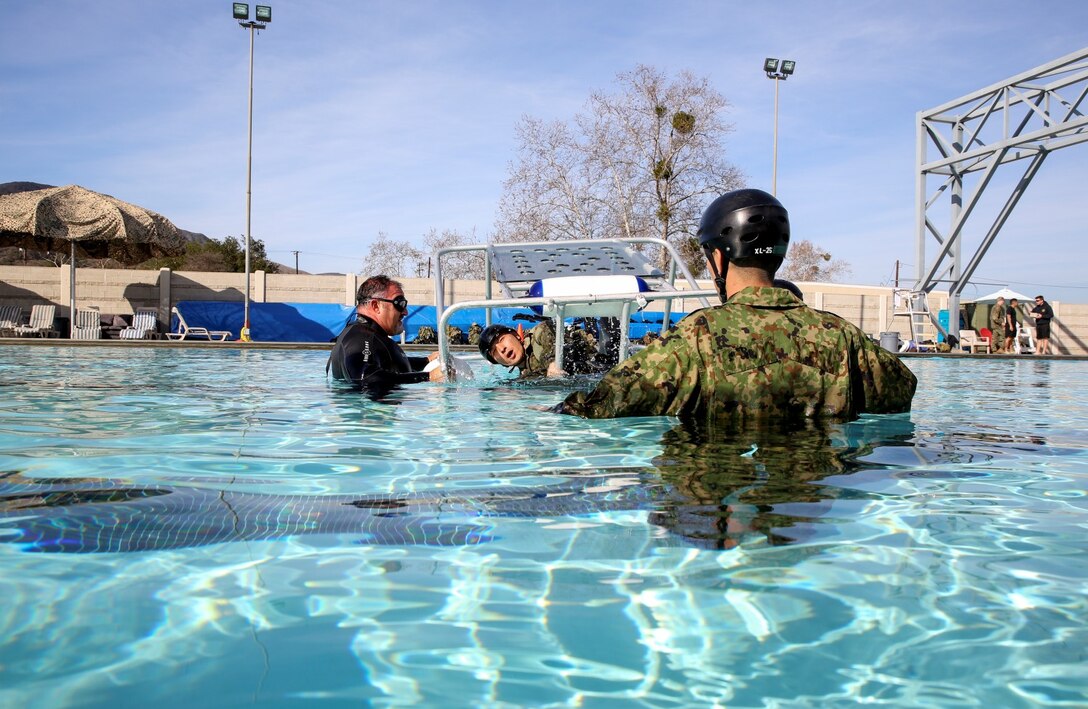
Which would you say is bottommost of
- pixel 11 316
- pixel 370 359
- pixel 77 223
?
pixel 370 359

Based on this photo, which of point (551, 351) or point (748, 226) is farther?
point (551, 351)

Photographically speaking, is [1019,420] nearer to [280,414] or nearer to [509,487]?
[509,487]

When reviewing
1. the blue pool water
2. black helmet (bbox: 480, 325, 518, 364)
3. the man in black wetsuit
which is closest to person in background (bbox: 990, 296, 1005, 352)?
black helmet (bbox: 480, 325, 518, 364)

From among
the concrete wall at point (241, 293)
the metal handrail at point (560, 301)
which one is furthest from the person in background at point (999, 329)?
the metal handrail at point (560, 301)

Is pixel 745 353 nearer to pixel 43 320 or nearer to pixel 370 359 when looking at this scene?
pixel 370 359

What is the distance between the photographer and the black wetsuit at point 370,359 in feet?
21.0

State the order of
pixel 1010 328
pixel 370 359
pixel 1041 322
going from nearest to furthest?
pixel 370 359 → pixel 1041 322 → pixel 1010 328

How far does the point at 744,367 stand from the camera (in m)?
3.71

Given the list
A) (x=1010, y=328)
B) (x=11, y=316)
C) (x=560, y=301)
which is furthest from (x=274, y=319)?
(x=1010, y=328)

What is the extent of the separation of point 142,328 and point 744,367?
791 inches

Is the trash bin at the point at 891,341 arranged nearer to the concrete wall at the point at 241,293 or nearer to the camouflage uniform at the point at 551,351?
the concrete wall at the point at 241,293

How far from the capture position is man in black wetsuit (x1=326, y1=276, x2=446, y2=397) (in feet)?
21.1

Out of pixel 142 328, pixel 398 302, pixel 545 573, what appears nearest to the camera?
pixel 545 573

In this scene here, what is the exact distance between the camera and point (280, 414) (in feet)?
16.9
